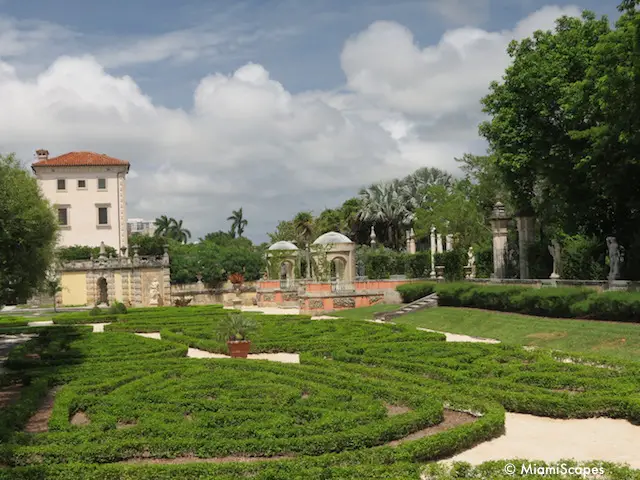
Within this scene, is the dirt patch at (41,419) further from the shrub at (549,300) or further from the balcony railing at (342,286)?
the balcony railing at (342,286)

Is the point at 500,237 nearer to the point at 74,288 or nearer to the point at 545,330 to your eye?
the point at 545,330

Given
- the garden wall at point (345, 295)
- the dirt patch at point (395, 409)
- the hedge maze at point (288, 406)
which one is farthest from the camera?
the garden wall at point (345, 295)

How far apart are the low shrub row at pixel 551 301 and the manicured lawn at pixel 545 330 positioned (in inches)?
20.1

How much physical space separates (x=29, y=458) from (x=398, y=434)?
17.9 feet

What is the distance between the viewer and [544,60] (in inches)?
1165

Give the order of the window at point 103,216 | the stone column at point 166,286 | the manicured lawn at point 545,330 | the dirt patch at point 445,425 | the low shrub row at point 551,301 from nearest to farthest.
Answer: the dirt patch at point 445,425 → the manicured lawn at point 545,330 → the low shrub row at point 551,301 → the stone column at point 166,286 → the window at point 103,216

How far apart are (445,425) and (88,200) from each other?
189ft

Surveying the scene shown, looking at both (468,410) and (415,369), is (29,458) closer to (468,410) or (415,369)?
(468,410)

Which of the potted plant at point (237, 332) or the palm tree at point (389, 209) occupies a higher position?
the palm tree at point (389, 209)

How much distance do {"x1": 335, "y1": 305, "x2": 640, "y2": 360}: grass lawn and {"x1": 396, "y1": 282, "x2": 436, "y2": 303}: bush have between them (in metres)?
4.59

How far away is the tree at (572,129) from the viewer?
24109 millimetres

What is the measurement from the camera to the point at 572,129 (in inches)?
1112

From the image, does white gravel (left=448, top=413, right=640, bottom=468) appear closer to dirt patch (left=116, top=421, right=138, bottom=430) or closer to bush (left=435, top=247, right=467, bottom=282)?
dirt patch (left=116, top=421, right=138, bottom=430)

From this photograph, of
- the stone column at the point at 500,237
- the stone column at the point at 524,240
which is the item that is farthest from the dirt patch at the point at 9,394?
the stone column at the point at 524,240
